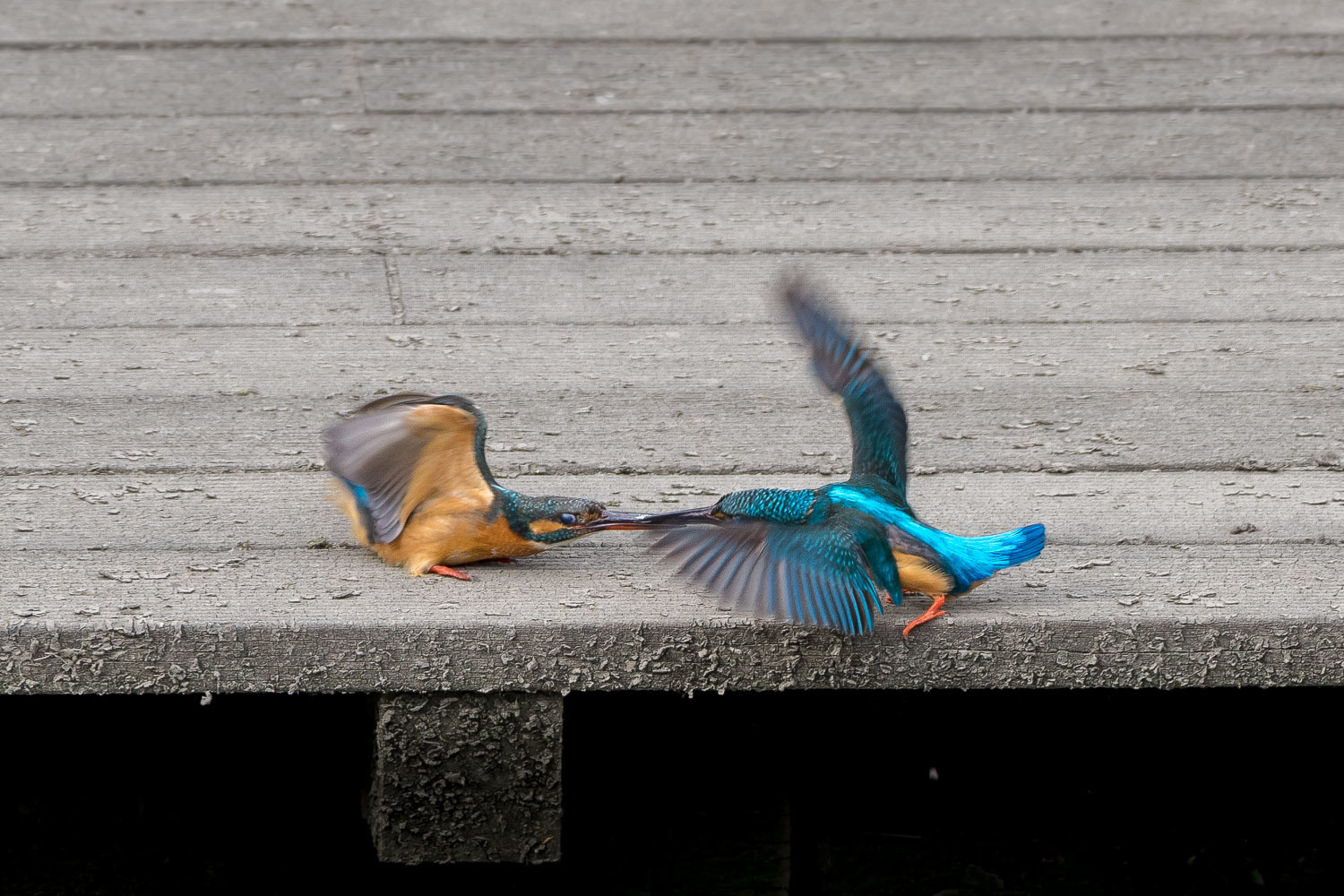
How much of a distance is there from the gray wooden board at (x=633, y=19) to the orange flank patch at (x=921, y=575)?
235 centimetres

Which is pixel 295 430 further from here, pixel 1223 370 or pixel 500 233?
pixel 1223 370

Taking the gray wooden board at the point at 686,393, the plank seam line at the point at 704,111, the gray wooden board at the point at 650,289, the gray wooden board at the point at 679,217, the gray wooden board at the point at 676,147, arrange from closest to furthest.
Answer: the gray wooden board at the point at 686,393 → the gray wooden board at the point at 650,289 → the gray wooden board at the point at 679,217 → the gray wooden board at the point at 676,147 → the plank seam line at the point at 704,111

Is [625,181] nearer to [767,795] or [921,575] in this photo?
[767,795]

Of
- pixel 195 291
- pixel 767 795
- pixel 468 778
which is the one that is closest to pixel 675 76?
pixel 195 291

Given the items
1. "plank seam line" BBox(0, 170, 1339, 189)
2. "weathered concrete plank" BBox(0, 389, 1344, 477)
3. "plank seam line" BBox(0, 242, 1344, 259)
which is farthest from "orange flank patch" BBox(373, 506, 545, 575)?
"plank seam line" BBox(0, 170, 1339, 189)

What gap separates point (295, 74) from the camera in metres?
3.46

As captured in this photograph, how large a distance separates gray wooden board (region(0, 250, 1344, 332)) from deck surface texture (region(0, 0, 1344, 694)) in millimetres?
10

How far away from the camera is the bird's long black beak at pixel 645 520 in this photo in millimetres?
1646

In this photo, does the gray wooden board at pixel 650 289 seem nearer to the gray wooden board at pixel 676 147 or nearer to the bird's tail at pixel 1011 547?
the gray wooden board at pixel 676 147

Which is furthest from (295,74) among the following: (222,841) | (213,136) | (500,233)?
(222,841)

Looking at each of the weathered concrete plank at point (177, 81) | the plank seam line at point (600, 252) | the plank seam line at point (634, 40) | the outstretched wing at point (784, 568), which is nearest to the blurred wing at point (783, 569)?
the outstretched wing at point (784, 568)

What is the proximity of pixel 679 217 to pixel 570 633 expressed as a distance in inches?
58.8

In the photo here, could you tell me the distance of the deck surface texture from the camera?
1.61 metres

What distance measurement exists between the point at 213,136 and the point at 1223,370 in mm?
1971
